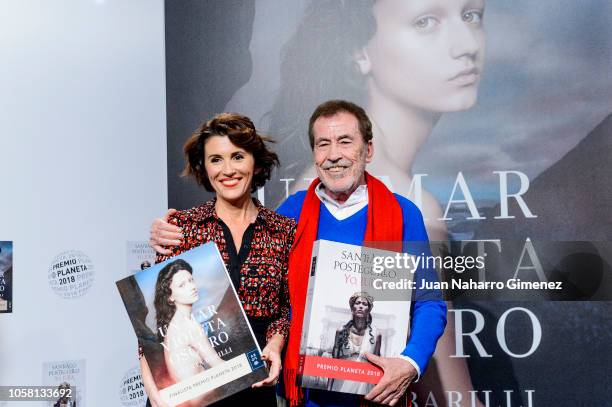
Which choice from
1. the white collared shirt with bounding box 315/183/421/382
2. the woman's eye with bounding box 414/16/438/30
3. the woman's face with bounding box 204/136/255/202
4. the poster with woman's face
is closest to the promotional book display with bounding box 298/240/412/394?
the white collared shirt with bounding box 315/183/421/382

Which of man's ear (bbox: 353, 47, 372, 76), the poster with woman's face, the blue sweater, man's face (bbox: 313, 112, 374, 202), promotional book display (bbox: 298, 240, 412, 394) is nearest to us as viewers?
promotional book display (bbox: 298, 240, 412, 394)

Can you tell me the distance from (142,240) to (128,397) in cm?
81

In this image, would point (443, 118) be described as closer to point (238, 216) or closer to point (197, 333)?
point (238, 216)

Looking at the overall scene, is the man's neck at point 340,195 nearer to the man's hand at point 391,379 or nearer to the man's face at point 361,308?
the man's face at point 361,308

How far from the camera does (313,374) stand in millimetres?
2027

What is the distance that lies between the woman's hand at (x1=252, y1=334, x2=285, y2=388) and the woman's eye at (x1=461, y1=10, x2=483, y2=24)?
198cm

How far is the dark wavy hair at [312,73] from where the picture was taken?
3.33 m

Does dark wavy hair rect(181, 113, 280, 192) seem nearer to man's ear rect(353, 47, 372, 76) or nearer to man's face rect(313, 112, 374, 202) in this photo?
man's face rect(313, 112, 374, 202)

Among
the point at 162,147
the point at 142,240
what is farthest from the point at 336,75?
the point at 142,240

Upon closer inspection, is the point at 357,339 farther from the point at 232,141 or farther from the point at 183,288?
the point at 232,141

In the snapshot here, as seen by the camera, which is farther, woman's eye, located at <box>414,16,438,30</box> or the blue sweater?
woman's eye, located at <box>414,16,438,30</box>

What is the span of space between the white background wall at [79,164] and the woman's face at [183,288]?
1.45m

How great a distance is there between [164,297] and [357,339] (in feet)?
2.04

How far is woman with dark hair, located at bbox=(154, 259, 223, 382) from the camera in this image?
1.92m
